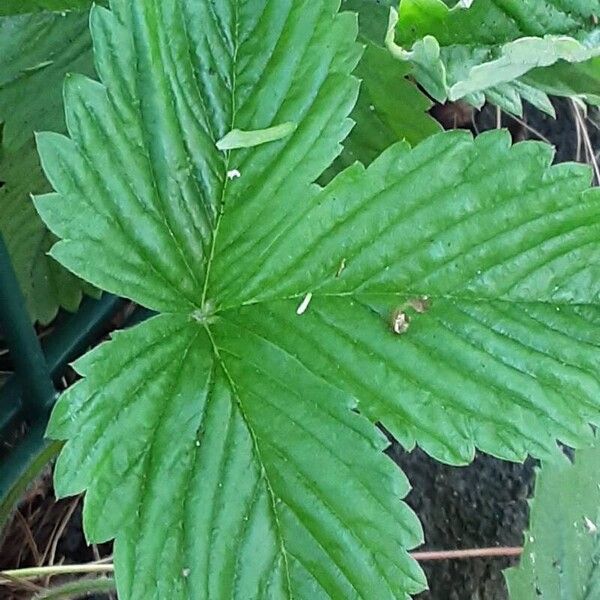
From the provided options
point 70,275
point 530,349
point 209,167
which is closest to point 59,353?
point 70,275

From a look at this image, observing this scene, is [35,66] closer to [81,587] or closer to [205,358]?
[205,358]

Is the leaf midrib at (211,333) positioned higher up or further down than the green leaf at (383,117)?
further down

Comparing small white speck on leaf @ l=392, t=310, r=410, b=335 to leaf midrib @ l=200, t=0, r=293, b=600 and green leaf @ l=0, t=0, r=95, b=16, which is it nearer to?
leaf midrib @ l=200, t=0, r=293, b=600

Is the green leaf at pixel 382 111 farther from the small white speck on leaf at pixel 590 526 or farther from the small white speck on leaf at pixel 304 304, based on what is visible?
the small white speck on leaf at pixel 590 526

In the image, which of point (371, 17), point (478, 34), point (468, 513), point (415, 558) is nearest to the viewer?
point (478, 34)

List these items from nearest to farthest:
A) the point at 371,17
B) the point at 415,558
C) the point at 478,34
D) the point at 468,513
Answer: the point at 478,34, the point at 371,17, the point at 415,558, the point at 468,513

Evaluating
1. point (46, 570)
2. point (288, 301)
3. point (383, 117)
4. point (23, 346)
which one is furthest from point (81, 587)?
point (383, 117)

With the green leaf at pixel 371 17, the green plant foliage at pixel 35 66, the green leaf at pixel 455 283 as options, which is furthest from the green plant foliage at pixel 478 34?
the green plant foliage at pixel 35 66
